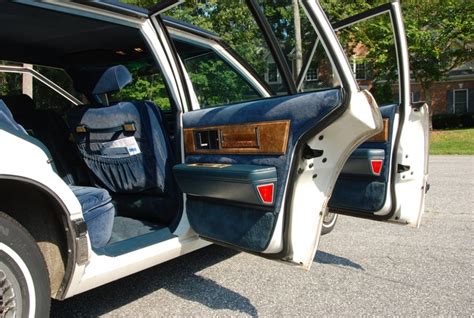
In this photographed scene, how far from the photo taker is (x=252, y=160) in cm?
253

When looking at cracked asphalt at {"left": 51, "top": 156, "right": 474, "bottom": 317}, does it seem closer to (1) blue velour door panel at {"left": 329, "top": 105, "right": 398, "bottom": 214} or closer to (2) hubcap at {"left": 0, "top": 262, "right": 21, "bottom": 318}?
(1) blue velour door panel at {"left": 329, "top": 105, "right": 398, "bottom": 214}

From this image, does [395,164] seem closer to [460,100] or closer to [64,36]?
[64,36]

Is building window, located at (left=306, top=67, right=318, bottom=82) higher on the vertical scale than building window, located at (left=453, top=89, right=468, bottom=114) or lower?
higher

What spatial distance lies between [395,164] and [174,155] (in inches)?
62.7

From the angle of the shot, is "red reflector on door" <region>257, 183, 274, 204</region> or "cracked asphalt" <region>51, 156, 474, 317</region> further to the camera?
"cracked asphalt" <region>51, 156, 474, 317</region>

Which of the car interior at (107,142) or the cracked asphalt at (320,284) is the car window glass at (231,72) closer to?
the car interior at (107,142)

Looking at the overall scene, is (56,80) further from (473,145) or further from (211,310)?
(473,145)

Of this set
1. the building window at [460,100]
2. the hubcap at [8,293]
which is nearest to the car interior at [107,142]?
the hubcap at [8,293]

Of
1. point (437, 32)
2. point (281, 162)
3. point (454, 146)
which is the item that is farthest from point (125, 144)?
point (437, 32)

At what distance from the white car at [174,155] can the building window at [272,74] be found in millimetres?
92

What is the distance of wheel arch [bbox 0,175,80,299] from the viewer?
2191 mm

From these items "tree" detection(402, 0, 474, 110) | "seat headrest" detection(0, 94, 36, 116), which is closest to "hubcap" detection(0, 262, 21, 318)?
"seat headrest" detection(0, 94, 36, 116)

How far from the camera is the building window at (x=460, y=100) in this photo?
29.2 m

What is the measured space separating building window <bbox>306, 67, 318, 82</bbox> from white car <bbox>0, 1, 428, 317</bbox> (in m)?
0.06
